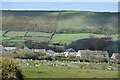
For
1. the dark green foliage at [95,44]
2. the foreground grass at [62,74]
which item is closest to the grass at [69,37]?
the dark green foliage at [95,44]

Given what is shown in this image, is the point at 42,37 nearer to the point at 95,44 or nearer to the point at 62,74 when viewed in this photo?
the point at 95,44

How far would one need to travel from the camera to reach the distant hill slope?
4619cm

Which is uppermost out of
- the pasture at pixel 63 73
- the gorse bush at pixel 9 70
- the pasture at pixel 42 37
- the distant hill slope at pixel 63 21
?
the distant hill slope at pixel 63 21

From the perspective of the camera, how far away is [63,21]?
54.2 metres

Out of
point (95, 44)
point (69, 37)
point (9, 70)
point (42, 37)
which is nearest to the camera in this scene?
point (9, 70)

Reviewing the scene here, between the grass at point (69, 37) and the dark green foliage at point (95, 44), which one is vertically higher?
the grass at point (69, 37)

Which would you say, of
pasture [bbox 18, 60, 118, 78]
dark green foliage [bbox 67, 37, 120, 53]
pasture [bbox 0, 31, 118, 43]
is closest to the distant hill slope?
pasture [bbox 0, 31, 118, 43]

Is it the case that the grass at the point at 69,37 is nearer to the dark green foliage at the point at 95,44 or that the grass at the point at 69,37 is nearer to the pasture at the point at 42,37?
the pasture at the point at 42,37

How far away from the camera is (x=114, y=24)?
151 ft

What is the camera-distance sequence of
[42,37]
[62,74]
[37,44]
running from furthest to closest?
[42,37]
[37,44]
[62,74]

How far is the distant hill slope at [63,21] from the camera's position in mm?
46188

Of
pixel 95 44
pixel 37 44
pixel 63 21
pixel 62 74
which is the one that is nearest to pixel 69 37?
pixel 95 44

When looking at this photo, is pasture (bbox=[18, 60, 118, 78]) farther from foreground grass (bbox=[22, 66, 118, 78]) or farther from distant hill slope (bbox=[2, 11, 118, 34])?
distant hill slope (bbox=[2, 11, 118, 34])

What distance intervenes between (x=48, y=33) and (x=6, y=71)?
1471 inches
